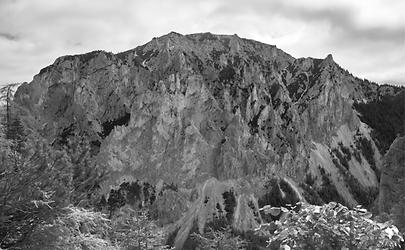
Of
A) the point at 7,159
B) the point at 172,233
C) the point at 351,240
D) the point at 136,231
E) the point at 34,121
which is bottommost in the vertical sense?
the point at 172,233

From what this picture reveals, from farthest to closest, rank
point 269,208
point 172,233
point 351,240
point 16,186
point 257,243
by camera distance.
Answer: point 172,233
point 257,243
point 16,186
point 269,208
point 351,240

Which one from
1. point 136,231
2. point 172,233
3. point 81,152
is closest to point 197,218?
point 172,233

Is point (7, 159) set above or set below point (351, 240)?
above

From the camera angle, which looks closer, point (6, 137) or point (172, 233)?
point (6, 137)

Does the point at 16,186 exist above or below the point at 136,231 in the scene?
above

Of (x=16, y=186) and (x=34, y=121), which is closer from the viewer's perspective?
(x=16, y=186)

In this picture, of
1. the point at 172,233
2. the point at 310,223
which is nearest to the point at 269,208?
the point at 310,223

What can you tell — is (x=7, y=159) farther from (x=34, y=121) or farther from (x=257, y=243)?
(x=257, y=243)

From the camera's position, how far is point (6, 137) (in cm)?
1457

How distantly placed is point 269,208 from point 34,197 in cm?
738

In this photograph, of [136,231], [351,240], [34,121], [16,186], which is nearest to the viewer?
[351,240]

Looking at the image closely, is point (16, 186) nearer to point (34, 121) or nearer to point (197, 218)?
point (34, 121)

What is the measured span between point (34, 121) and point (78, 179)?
2.30 m

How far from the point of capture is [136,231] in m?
53.6
